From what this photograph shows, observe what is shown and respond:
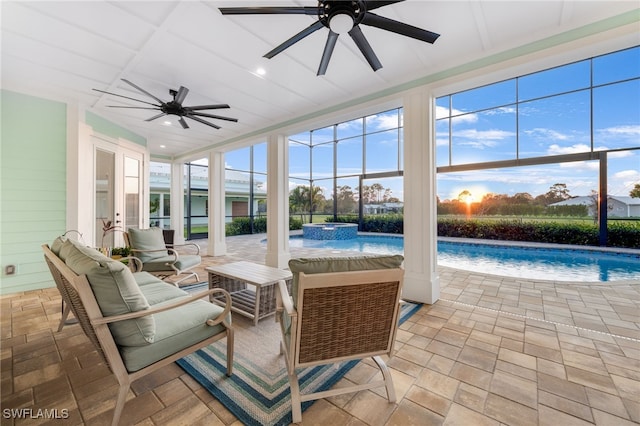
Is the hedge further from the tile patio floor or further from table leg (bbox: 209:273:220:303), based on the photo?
table leg (bbox: 209:273:220:303)

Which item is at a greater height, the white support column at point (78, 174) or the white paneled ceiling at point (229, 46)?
the white paneled ceiling at point (229, 46)

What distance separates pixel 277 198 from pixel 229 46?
272cm

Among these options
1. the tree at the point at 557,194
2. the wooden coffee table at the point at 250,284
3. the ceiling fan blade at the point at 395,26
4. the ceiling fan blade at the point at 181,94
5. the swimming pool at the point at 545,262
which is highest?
the ceiling fan blade at the point at 181,94

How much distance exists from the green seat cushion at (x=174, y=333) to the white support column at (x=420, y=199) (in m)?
2.38

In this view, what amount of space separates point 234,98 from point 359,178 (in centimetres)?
833

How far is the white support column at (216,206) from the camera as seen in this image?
6.32 m

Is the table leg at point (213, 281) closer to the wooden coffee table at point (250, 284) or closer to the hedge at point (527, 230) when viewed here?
the wooden coffee table at point (250, 284)

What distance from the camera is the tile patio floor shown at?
1.41 metres

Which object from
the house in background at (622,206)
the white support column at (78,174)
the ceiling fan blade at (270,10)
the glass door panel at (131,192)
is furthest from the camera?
the house in background at (622,206)

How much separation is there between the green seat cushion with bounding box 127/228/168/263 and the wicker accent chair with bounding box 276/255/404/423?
3235 mm

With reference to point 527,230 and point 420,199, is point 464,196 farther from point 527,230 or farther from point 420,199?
point 420,199

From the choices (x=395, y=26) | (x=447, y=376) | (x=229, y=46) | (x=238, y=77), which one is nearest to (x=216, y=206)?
(x=238, y=77)

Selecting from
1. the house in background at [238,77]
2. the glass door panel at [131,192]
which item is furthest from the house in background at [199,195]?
the house in background at [238,77]

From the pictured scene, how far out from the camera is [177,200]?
27.1 ft
